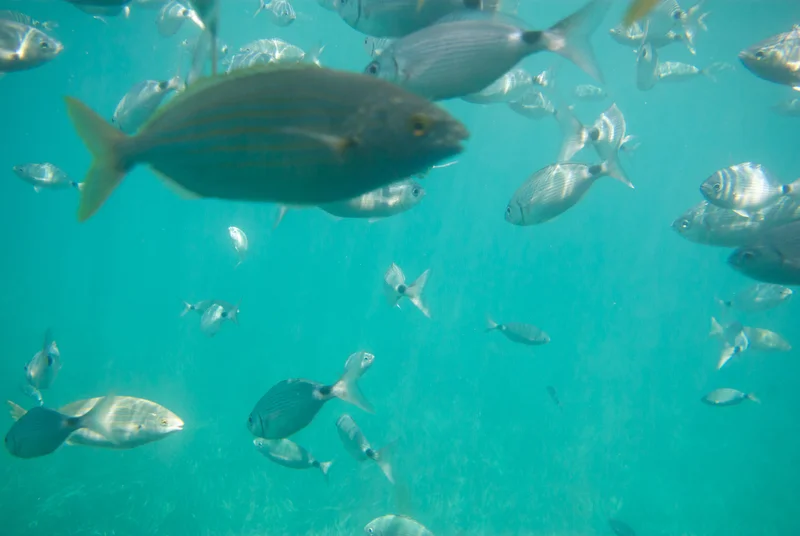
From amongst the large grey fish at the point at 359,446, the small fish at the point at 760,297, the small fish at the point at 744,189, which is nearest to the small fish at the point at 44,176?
the large grey fish at the point at 359,446

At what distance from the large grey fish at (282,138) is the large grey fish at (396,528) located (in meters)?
5.90

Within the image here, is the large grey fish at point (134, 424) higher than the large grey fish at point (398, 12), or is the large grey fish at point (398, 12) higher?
the large grey fish at point (398, 12)

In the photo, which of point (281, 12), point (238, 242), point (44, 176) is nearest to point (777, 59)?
point (281, 12)

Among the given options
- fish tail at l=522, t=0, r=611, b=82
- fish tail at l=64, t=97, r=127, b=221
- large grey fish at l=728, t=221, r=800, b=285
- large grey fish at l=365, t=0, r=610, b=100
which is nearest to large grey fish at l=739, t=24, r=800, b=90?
large grey fish at l=728, t=221, r=800, b=285

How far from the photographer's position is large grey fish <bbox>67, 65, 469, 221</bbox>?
1.10 m

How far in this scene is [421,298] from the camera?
6.83m

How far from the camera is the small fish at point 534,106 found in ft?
23.7

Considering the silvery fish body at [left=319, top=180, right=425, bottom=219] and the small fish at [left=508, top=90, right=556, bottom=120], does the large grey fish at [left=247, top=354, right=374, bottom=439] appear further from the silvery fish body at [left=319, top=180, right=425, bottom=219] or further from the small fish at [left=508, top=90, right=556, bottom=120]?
the small fish at [left=508, top=90, right=556, bottom=120]

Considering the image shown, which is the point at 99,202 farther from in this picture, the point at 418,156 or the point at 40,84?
the point at 40,84

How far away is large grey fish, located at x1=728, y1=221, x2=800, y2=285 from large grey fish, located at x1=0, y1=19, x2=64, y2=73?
5950 mm

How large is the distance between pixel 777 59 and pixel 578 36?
3016mm

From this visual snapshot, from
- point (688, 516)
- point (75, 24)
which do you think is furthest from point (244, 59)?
point (75, 24)

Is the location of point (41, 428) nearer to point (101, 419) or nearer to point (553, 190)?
point (101, 419)

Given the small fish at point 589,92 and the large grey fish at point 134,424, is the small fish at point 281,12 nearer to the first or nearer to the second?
the large grey fish at point 134,424
